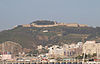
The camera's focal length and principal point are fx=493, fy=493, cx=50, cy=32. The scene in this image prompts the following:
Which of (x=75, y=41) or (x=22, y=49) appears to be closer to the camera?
(x=22, y=49)

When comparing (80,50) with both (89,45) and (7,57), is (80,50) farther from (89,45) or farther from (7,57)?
(7,57)

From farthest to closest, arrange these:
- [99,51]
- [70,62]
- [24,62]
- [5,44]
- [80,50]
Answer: [5,44], [80,50], [99,51], [24,62], [70,62]

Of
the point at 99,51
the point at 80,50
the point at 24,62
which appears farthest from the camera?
the point at 80,50

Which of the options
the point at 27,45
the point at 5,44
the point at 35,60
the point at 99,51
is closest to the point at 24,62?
the point at 35,60

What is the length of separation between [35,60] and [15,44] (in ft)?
191

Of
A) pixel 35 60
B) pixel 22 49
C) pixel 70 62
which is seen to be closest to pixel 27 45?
pixel 22 49

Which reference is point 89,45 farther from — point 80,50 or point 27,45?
point 27,45

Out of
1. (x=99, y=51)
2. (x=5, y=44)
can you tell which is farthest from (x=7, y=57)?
(x=5, y=44)

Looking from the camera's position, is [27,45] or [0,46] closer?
[0,46]

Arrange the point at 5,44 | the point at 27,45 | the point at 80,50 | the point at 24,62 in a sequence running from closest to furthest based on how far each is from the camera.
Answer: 1. the point at 24,62
2. the point at 80,50
3. the point at 5,44
4. the point at 27,45

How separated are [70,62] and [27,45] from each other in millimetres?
81768

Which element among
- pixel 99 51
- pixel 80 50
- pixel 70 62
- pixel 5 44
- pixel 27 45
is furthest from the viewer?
pixel 27 45

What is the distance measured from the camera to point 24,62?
122m

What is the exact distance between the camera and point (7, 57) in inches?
5487
